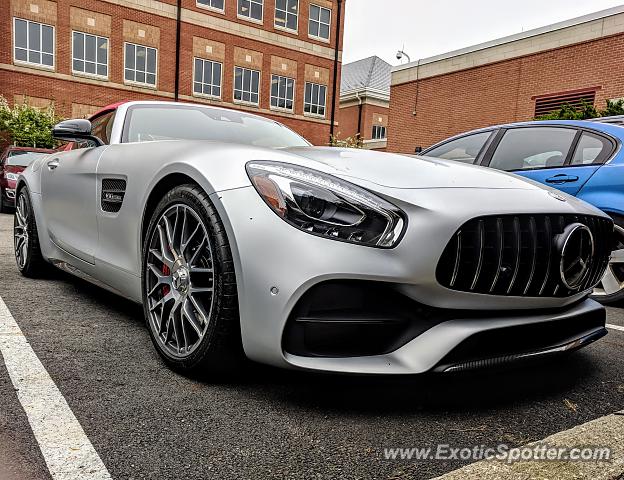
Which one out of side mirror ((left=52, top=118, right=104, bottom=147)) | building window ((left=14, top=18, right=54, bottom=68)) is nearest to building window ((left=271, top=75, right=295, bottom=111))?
building window ((left=14, top=18, right=54, bottom=68))

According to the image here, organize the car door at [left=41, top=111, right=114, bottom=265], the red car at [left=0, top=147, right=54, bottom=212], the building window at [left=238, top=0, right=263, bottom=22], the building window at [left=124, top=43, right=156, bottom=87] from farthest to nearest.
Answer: the building window at [left=238, top=0, right=263, bottom=22] < the building window at [left=124, top=43, right=156, bottom=87] < the red car at [left=0, top=147, right=54, bottom=212] < the car door at [left=41, top=111, right=114, bottom=265]

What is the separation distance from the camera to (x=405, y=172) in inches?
85.7

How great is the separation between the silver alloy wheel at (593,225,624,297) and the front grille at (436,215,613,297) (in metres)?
A: 2.13

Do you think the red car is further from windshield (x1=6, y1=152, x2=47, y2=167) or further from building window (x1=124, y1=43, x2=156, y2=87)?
building window (x1=124, y1=43, x2=156, y2=87)

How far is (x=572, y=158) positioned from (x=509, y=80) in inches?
585

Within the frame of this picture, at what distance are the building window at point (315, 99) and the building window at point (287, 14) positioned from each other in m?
3.07

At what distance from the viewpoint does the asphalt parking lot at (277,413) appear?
1.55 metres

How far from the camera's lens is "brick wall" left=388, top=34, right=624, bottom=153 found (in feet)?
49.2

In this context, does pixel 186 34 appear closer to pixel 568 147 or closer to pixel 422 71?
pixel 422 71

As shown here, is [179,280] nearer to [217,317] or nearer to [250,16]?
[217,317]

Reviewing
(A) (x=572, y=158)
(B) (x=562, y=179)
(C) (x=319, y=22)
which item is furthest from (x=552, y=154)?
(C) (x=319, y=22)

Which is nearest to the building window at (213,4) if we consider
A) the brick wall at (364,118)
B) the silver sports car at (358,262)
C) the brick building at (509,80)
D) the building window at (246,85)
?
the building window at (246,85)

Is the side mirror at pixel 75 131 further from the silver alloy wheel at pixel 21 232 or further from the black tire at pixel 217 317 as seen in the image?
the black tire at pixel 217 317

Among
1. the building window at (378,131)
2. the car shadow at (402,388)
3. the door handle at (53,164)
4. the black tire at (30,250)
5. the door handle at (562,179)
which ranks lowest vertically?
the car shadow at (402,388)
